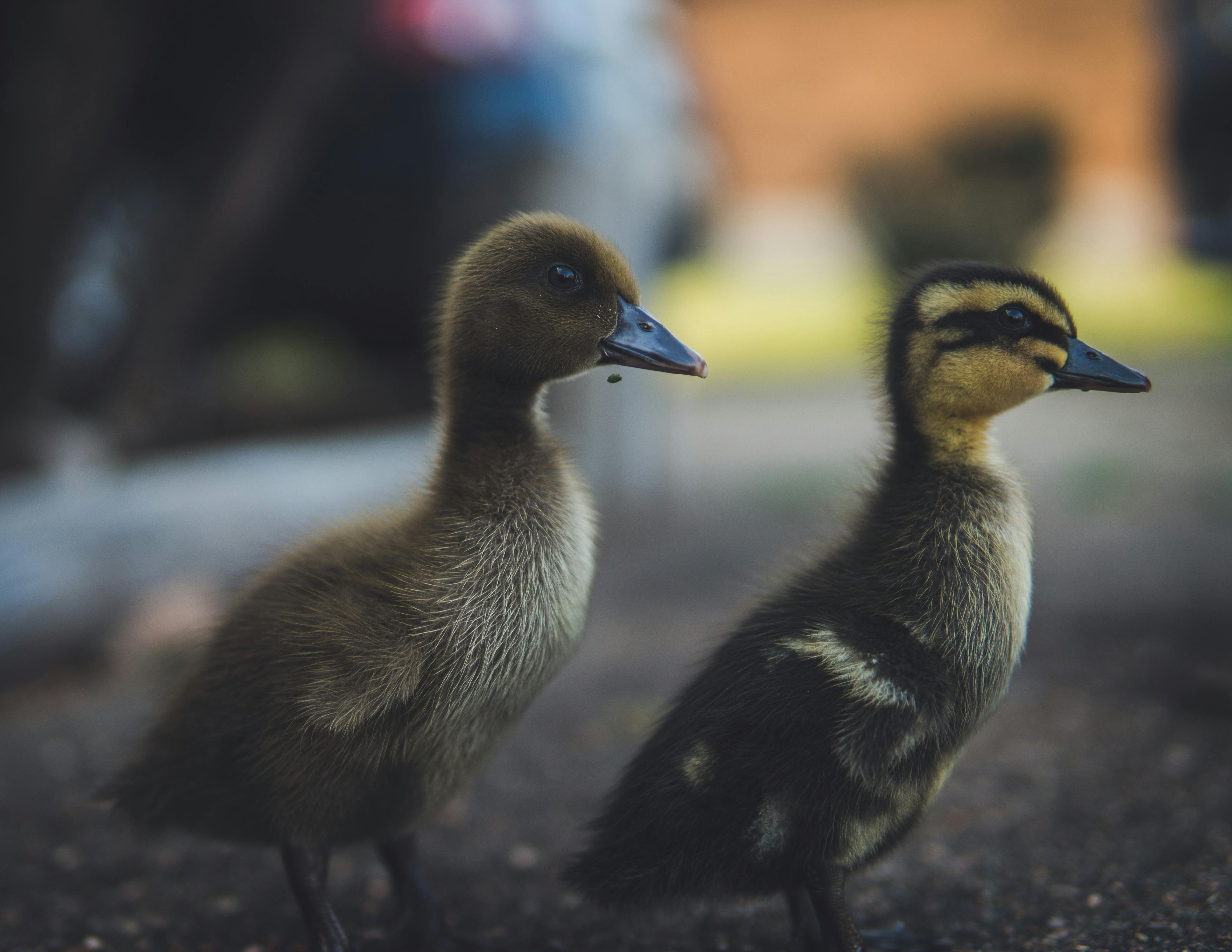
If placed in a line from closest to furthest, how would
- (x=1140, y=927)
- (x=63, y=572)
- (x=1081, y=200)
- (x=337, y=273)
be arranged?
(x=1140, y=927) < (x=63, y=572) < (x=337, y=273) < (x=1081, y=200)

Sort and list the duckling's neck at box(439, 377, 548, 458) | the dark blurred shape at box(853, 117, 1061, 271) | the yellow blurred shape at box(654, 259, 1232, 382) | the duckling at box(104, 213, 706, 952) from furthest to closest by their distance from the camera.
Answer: the dark blurred shape at box(853, 117, 1061, 271), the yellow blurred shape at box(654, 259, 1232, 382), the duckling's neck at box(439, 377, 548, 458), the duckling at box(104, 213, 706, 952)

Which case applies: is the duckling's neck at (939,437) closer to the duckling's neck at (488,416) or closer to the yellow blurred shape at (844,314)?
the duckling's neck at (488,416)

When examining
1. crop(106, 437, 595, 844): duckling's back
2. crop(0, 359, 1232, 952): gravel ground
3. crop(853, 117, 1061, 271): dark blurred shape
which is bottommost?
crop(0, 359, 1232, 952): gravel ground

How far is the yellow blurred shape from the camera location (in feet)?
36.9

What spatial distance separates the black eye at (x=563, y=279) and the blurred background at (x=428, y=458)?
624 millimetres

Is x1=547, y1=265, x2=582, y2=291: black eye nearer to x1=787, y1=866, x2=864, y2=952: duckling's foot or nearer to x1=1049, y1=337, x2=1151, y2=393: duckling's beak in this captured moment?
x1=1049, y1=337, x2=1151, y2=393: duckling's beak

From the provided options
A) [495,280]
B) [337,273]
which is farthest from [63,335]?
[495,280]

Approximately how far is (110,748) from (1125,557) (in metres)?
4.44

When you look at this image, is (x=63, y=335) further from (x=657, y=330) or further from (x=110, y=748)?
(x=657, y=330)

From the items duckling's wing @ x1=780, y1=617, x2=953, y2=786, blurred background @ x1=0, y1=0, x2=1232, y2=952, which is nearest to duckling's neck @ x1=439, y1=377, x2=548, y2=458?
blurred background @ x1=0, y1=0, x2=1232, y2=952

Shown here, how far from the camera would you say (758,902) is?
2227 mm

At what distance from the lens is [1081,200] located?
A: 1834 cm

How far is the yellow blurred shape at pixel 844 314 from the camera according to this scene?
36.9 ft

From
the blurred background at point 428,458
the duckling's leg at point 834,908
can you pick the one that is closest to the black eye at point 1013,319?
the blurred background at point 428,458
